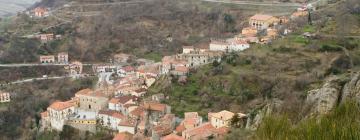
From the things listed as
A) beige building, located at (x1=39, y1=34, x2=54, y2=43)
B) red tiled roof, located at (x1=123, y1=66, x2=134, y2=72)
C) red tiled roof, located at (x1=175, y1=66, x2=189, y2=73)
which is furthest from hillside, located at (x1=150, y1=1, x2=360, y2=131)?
beige building, located at (x1=39, y1=34, x2=54, y2=43)

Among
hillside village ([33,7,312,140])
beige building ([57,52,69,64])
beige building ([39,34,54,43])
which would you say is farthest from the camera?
beige building ([39,34,54,43])

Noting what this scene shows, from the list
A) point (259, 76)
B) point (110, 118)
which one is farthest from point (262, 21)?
point (110, 118)

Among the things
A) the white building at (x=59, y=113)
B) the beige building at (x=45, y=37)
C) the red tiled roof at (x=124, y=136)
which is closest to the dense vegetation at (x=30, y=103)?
the white building at (x=59, y=113)

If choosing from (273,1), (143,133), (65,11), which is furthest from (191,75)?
(65,11)

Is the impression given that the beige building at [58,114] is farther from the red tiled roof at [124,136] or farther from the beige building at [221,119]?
the beige building at [221,119]

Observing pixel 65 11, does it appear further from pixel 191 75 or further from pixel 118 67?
pixel 191 75

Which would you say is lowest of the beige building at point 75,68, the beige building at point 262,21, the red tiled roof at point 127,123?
the red tiled roof at point 127,123

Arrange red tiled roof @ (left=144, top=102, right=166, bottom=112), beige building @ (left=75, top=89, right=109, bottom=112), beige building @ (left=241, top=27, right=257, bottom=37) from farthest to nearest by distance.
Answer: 1. beige building @ (left=241, top=27, right=257, bottom=37)
2. beige building @ (left=75, top=89, right=109, bottom=112)
3. red tiled roof @ (left=144, top=102, right=166, bottom=112)

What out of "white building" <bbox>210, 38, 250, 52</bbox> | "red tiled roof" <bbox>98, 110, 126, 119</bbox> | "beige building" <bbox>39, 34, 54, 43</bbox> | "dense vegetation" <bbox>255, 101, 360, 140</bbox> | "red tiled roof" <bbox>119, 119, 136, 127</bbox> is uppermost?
"dense vegetation" <bbox>255, 101, 360, 140</bbox>

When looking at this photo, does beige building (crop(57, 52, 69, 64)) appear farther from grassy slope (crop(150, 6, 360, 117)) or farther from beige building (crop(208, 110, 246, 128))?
beige building (crop(208, 110, 246, 128))
